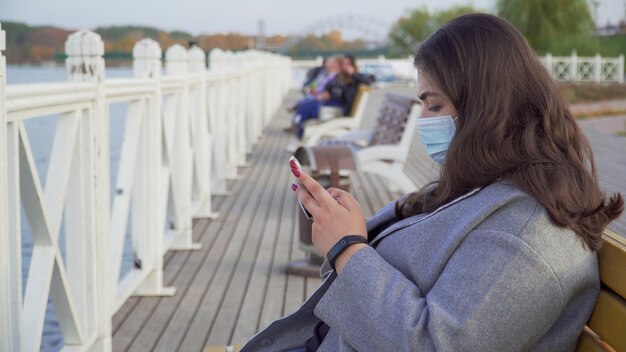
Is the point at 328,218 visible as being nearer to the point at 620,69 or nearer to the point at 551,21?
the point at 620,69

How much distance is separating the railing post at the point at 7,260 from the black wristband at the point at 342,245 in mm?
839

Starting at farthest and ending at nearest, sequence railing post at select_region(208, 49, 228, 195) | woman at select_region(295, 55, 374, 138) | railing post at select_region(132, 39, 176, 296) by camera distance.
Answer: woman at select_region(295, 55, 374, 138) → railing post at select_region(208, 49, 228, 195) → railing post at select_region(132, 39, 176, 296)

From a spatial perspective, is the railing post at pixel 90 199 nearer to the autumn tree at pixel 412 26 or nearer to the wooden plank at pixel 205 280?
the wooden plank at pixel 205 280

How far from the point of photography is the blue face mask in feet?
6.05

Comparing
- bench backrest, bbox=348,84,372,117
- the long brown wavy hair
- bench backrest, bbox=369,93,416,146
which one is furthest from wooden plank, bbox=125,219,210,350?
bench backrest, bbox=348,84,372,117

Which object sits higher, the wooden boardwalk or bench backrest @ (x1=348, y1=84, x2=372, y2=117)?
bench backrest @ (x1=348, y1=84, x2=372, y2=117)

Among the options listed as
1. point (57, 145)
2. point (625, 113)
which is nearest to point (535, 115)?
point (57, 145)

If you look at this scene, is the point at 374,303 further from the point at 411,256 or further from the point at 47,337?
the point at 47,337

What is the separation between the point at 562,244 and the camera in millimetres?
1627

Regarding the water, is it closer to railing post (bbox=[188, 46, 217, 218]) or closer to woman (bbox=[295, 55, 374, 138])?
railing post (bbox=[188, 46, 217, 218])

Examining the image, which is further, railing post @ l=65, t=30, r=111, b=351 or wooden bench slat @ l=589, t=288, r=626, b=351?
railing post @ l=65, t=30, r=111, b=351

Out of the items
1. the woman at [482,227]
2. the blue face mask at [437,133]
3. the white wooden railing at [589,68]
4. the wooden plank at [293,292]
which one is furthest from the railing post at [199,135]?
the white wooden railing at [589,68]

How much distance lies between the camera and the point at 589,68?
37.6 meters

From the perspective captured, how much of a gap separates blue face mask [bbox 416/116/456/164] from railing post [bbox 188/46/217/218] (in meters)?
4.07
